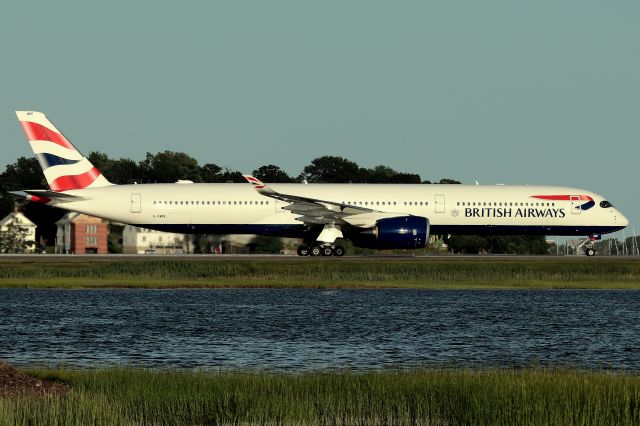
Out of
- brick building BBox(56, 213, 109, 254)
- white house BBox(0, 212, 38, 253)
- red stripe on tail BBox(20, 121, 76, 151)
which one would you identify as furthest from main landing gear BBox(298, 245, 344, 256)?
white house BBox(0, 212, 38, 253)

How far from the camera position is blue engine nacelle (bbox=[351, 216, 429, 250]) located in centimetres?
6322

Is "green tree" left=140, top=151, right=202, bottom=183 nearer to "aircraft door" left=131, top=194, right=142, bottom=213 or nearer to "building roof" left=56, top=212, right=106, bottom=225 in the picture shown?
"building roof" left=56, top=212, right=106, bottom=225

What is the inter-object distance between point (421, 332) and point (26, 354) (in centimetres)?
1215

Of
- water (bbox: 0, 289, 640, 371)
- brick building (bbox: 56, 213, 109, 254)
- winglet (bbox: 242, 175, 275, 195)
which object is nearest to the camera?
water (bbox: 0, 289, 640, 371)

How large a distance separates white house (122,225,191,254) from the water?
33.2 metres

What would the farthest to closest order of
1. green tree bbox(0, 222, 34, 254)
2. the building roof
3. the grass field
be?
the building roof, green tree bbox(0, 222, 34, 254), the grass field

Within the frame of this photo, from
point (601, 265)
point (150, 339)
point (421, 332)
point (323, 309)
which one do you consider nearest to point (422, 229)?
point (601, 265)

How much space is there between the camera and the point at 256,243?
239ft

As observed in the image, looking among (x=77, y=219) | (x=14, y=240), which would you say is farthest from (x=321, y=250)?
(x=77, y=219)

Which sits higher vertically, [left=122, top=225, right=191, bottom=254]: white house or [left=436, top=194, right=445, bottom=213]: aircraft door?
[left=436, top=194, right=445, bottom=213]: aircraft door

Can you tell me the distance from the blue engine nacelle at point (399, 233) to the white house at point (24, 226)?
43553 mm

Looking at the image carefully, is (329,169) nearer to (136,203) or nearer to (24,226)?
(24,226)

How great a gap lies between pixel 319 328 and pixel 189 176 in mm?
101229

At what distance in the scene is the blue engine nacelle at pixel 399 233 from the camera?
63.2 metres
